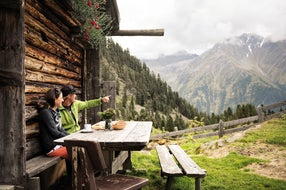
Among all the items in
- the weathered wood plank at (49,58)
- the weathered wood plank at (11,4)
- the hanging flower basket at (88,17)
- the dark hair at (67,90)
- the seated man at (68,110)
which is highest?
the hanging flower basket at (88,17)

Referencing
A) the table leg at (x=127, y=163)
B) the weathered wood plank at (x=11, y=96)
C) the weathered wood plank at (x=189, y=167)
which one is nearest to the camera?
the weathered wood plank at (x=11, y=96)

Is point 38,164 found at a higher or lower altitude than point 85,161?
lower

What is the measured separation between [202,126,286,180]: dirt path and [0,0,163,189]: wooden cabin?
4.30 meters

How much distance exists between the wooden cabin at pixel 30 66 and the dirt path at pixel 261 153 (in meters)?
4.30

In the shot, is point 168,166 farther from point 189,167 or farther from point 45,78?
point 45,78

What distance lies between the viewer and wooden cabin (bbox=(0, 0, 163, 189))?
3.05 m

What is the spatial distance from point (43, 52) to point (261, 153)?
6922mm

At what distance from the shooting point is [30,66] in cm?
412

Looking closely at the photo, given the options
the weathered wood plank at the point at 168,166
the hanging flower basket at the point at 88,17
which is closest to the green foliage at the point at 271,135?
the weathered wood plank at the point at 168,166

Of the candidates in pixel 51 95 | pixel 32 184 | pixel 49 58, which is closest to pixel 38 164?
pixel 32 184

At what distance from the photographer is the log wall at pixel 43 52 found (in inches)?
160

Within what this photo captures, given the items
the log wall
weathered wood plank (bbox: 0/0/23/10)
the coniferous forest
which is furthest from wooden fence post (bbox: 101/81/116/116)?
the coniferous forest

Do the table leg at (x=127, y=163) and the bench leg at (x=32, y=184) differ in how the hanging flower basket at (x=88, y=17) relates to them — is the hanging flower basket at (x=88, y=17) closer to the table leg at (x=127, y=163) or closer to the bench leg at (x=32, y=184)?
the table leg at (x=127, y=163)

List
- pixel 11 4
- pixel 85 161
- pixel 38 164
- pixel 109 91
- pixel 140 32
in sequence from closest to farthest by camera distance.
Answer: pixel 85 161 → pixel 11 4 → pixel 38 164 → pixel 140 32 → pixel 109 91
